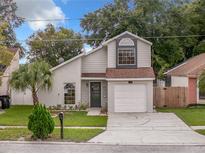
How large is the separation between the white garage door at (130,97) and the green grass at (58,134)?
10817 millimetres

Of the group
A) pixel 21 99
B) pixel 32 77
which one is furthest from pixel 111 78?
pixel 21 99

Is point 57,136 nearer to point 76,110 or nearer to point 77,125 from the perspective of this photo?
point 77,125

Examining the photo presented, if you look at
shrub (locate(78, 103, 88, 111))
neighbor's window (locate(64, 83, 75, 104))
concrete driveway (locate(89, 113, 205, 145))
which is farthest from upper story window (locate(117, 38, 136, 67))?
concrete driveway (locate(89, 113, 205, 145))

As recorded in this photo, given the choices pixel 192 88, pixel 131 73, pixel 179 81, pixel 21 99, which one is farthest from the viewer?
pixel 21 99

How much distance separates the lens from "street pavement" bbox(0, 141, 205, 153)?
1405 centimetres

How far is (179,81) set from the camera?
36.2 metres

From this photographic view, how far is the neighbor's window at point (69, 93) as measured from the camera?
32741mm

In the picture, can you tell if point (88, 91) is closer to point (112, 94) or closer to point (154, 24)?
point (112, 94)

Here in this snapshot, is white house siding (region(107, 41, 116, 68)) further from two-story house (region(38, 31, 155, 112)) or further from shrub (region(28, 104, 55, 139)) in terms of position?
shrub (region(28, 104, 55, 139))

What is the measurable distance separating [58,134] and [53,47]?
1414 inches

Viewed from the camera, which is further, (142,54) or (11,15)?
(11,15)

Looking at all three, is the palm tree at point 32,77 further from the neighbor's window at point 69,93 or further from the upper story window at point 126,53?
the upper story window at point 126,53

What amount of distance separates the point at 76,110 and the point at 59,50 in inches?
893

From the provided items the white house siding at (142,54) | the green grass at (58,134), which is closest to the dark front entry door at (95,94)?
the white house siding at (142,54)
